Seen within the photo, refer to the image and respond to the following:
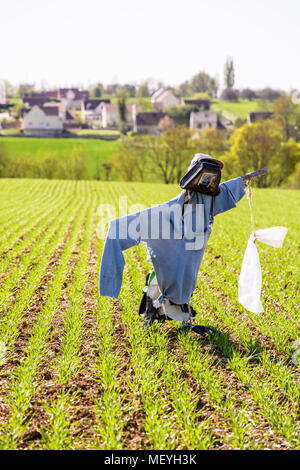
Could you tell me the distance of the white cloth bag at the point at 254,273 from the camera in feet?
16.7

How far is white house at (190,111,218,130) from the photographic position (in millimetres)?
92250

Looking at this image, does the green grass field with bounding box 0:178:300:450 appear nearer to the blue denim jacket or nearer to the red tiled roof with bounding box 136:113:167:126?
the blue denim jacket

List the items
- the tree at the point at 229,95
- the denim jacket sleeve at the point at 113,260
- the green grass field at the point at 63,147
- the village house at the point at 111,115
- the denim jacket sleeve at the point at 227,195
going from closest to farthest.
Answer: the denim jacket sleeve at the point at 113,260 < the denim jacket sleeve at the point at 227,195 < the green grass field at the point at 63,147 < the village house at the point at 111,115 < the tree at the point at 229,95

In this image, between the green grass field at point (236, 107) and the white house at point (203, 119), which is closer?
the white house at point (203, 119)

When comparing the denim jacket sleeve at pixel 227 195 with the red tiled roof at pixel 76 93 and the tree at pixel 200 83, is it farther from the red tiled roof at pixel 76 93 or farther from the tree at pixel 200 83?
the tree at pixel 200 83

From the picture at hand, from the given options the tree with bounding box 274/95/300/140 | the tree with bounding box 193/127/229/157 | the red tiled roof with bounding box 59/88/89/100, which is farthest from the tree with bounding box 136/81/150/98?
the tree with bounding box 193/127/229/157

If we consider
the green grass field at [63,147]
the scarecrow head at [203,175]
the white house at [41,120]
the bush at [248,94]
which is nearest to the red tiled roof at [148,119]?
the white house at [41,120]

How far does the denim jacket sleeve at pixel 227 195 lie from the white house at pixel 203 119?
89576 mm

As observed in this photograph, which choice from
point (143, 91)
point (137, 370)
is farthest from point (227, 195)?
point (143, 91)

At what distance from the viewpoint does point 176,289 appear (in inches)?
207

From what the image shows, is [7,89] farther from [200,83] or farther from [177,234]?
[177,234]

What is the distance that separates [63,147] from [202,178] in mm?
68384
